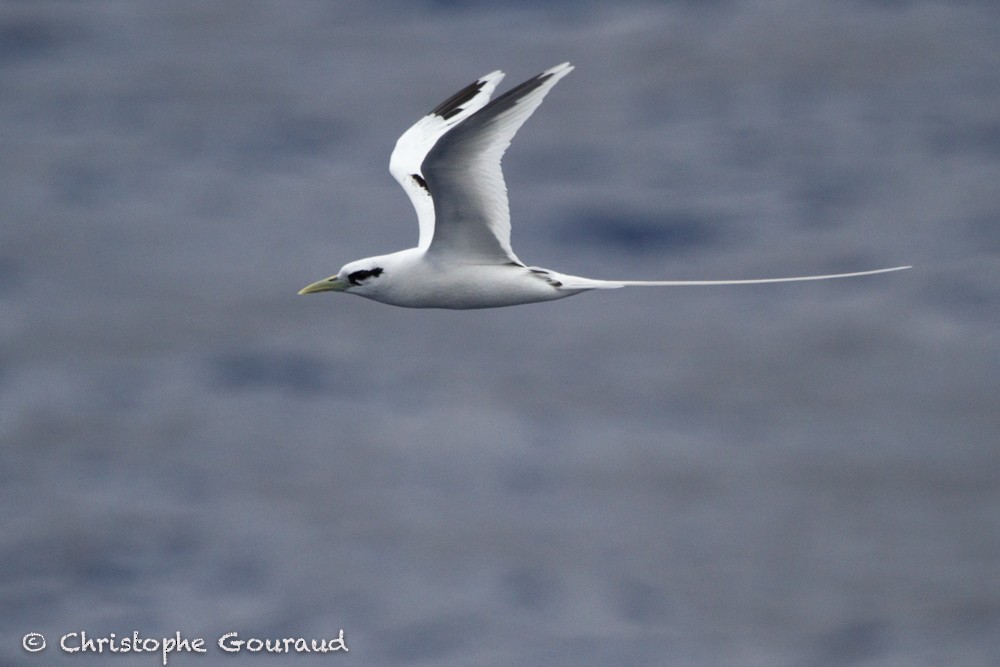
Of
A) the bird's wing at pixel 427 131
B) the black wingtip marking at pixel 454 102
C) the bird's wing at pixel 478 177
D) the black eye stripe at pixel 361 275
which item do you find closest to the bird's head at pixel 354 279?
the black eye stripe at pixel 361 275

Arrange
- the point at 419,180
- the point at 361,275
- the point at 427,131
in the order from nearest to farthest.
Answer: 1. the point at 361,275
2. the point at 419,180
3. the point at 427,131

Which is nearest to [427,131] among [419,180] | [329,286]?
[419,180]

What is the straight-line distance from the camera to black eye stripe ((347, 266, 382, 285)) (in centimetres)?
1828

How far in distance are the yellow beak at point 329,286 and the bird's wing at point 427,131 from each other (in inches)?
102

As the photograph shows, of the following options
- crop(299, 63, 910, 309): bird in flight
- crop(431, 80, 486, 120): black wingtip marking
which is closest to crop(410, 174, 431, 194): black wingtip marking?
crop(431, 80, 486, 120): black wingtip marking

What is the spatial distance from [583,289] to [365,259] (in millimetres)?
2815

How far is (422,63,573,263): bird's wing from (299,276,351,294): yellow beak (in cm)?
134

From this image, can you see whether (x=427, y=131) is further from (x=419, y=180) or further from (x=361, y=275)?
(x=361, y=275)

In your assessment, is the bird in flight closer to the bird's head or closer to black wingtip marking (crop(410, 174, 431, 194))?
the bird's head

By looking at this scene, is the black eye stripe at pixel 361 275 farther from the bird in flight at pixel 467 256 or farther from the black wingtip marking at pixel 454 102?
the black wingtip marking at pixel 454 102

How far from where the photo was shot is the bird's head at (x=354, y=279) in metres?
18.3

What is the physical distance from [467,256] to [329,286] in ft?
6.37

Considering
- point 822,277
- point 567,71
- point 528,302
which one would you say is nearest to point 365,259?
point 528,302

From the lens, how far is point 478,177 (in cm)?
1725
